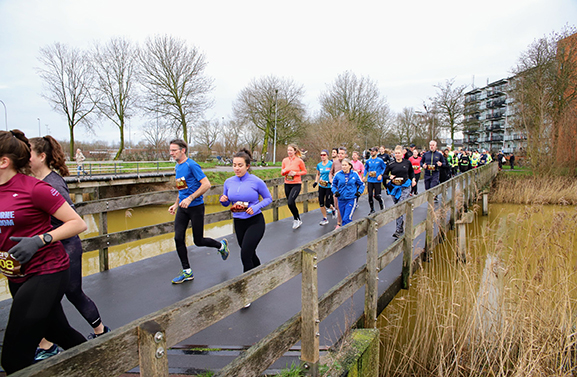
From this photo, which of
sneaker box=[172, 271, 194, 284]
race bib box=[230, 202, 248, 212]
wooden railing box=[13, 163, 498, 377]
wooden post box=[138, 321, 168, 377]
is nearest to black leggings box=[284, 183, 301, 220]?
sneaker box=[172, 271, 194, 284]

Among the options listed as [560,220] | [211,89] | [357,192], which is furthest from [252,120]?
[560,220]

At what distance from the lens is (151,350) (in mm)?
1315

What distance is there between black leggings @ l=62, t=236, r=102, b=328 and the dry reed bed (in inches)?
585

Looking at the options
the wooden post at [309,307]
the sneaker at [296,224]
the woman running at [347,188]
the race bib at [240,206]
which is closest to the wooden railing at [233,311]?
the wooden post at [309,307]

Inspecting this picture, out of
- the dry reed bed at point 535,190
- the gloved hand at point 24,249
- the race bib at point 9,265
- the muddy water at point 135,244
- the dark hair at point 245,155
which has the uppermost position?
the dark hair at point 245,155

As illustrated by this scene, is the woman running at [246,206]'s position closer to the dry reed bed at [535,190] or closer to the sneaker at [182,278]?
the sneaker at [182,278]

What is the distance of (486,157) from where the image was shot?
76.4ft

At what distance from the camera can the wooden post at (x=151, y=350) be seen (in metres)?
1.30

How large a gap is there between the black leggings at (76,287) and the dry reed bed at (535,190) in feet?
48.8

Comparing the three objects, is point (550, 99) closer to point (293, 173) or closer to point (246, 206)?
point (293, 173)

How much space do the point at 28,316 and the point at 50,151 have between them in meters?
1.50

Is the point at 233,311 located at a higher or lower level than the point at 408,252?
higher

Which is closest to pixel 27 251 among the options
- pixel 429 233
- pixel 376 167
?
pixel 429 233

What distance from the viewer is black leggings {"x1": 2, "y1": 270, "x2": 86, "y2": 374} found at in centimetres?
194
